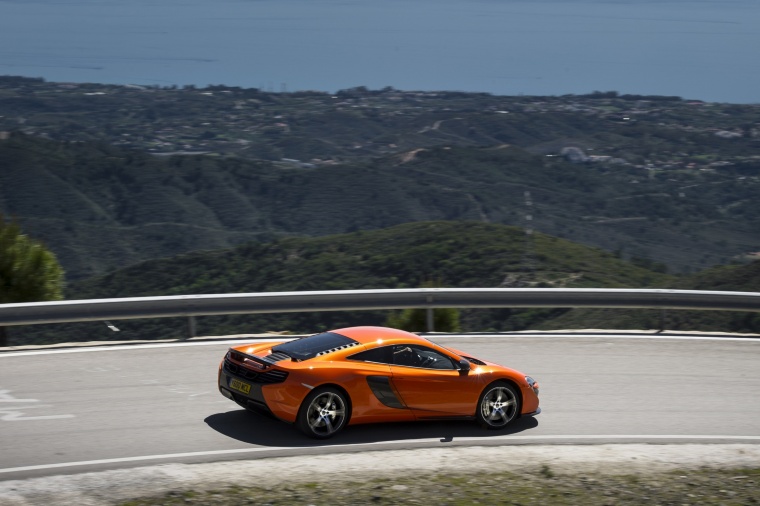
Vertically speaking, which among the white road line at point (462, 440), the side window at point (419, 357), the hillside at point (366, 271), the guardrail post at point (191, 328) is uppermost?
the hillside at point (366, 271)

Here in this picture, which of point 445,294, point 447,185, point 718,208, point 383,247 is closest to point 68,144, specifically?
point 447,185

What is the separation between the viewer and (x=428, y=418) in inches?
429

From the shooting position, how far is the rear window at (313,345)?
1049cm

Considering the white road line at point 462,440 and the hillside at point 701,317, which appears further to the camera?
the hillside at point 701,317

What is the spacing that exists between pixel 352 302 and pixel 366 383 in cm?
628

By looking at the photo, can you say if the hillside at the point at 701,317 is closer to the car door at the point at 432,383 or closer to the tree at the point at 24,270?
the tree at the point at 24,270

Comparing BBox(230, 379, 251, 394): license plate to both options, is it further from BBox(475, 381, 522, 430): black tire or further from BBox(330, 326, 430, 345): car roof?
BBox(475, 381, 522, 430): black tire

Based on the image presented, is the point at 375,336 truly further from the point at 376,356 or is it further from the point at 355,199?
the point at 355,199

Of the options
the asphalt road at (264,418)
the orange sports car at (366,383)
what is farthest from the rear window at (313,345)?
the asphalt road at (264,418)

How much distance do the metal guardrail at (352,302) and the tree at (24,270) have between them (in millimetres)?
2753

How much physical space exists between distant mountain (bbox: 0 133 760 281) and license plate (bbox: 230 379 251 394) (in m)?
94.3

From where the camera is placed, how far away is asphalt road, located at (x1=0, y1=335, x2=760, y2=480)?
33.0ft

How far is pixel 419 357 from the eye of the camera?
11.0m

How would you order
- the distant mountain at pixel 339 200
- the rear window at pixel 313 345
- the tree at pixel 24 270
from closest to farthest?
the rear window at pixel 313 345 → the tree at pixel 24 270 → the distant mountain at pixel 339 200
